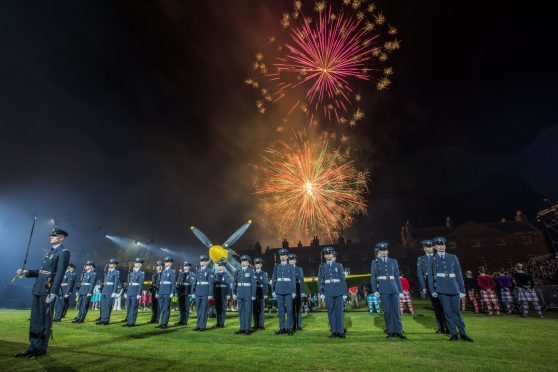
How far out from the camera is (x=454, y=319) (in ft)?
28.8

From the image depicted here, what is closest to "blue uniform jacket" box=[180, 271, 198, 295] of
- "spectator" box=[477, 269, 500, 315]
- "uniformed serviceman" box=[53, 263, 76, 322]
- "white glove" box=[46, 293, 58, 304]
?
"uniformed serviceman" box=[53, 263, 76, 322]

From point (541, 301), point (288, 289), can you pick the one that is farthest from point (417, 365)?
point (541, 301)

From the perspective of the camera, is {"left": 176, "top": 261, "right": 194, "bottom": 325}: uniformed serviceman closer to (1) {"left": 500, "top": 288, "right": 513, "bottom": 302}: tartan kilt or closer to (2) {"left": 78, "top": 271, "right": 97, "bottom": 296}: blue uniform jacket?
(2) {"left": 78, "top": 271, "right": 97, "bottom": 296}: blue uniform jacket

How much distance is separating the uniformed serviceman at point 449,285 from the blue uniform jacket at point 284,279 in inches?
192

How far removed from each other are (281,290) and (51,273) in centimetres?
716

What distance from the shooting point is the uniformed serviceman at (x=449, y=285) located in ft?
28.5

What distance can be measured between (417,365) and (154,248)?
241ft

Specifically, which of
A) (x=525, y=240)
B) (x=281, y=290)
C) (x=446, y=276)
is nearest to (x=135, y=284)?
(x=281, y=290)

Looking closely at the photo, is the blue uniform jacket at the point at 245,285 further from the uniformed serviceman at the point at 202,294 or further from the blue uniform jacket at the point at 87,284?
the blue uniform jacket at the point at 87,284

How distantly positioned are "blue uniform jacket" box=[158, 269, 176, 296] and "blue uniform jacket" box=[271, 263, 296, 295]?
524 centimetres

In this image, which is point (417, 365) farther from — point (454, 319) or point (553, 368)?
point (454, 319)

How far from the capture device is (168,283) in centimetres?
1348

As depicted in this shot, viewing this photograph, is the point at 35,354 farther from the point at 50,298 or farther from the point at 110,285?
the point at 110,285

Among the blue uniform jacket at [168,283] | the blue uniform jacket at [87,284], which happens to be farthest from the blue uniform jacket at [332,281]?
the blue uniform jacket at [87,284]
